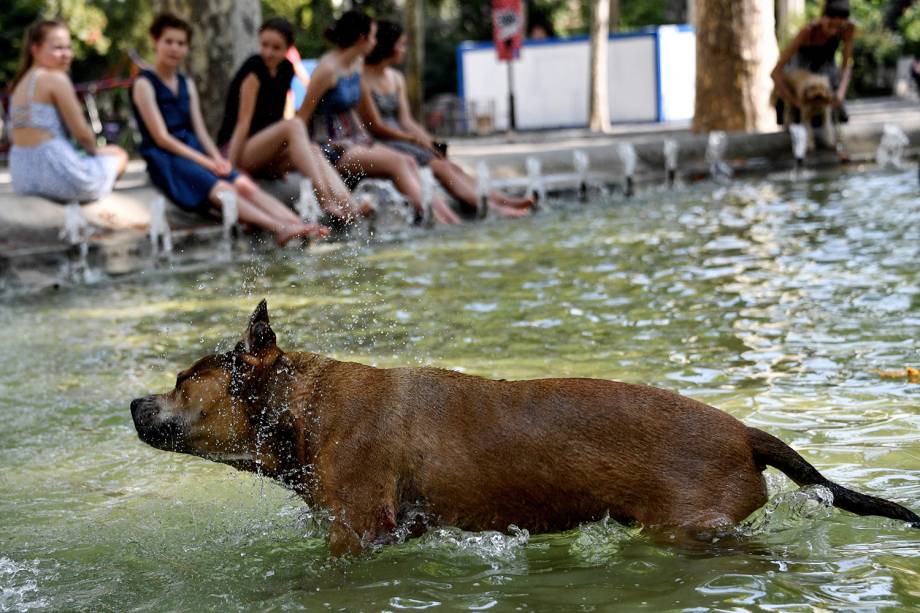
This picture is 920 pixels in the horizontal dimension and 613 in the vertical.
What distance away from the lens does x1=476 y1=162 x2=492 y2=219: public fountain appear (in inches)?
599

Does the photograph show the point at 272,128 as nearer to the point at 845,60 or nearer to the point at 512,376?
the point at 512,376

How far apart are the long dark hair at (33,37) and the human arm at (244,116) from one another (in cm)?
192

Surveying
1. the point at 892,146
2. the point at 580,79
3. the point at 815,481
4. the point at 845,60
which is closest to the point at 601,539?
the point at 815,481

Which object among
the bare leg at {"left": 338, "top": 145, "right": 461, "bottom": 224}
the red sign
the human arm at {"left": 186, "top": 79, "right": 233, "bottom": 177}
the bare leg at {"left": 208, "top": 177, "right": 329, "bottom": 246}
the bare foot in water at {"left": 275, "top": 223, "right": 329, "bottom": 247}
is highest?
the red sign

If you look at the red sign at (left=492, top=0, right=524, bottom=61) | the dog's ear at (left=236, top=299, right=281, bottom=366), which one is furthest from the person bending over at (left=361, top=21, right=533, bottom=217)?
the red sign at (left=492, top=0, right=524, bottom=61)

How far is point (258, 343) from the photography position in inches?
195

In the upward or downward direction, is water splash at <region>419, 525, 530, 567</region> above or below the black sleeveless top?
below

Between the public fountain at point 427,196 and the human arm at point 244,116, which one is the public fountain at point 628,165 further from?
the human arm at point 244,116

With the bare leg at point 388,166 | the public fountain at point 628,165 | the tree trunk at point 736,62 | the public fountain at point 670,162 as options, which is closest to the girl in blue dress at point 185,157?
the bare leg at point 388,166

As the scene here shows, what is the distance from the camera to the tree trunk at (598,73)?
3219 centimetres

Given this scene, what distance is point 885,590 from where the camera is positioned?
13.8 ft

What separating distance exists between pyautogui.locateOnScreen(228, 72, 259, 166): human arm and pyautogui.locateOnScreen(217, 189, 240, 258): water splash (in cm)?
79

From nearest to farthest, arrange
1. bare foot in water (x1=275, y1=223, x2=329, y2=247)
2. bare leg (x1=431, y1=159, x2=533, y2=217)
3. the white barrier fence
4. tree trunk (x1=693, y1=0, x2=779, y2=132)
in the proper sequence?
bare foot in water (x1=275, y1=223, x2=329, y2=247)
bare leg (x1=431, y1=159, x2=533, y2=217)
tree trunk (x1=693, y1=0, x2=779, y2=132)
the white barrier fence

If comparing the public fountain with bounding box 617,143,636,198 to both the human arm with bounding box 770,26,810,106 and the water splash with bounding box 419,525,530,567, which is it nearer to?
the human arm with bounding box 770,26,810,106
